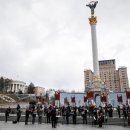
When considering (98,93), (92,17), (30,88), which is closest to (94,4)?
(92,17)

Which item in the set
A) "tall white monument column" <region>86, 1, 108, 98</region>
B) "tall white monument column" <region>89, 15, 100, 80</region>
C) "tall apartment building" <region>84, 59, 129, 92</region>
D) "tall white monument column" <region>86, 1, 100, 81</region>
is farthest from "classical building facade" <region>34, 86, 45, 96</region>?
"tall white monument column" <region>89, 15, 100, 80</region>

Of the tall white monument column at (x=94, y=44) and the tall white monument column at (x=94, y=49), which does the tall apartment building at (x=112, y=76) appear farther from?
the tall white monument column at (x=94, y=49)

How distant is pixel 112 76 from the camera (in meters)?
148

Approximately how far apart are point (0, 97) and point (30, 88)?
2857 cm

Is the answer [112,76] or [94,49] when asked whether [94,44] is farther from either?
[112,76]

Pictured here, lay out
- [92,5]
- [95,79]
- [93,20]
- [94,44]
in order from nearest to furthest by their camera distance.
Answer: [95,79]
[94,44]
[93,20]
[92,5]

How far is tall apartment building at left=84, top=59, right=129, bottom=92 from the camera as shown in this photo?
145 meters

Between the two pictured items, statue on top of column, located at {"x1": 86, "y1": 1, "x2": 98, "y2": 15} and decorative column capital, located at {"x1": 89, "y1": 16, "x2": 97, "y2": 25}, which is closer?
decorative column capital, located at {"x1": 89, "y1": 16, "x2": 97, "y2": 25}

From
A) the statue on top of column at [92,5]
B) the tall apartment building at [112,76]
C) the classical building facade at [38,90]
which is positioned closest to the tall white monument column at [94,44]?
the statue on top of column at [92,5]

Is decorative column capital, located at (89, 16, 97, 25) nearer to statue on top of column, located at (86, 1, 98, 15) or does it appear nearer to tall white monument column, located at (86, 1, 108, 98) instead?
tall white monument column, located at (86, 1, 108, 98)

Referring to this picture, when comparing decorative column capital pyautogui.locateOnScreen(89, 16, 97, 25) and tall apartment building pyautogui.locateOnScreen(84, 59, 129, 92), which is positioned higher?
decorative column capital pyautogui.locateOnScreen(89, 16, 97, 25)

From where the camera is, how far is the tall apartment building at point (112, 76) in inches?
5714

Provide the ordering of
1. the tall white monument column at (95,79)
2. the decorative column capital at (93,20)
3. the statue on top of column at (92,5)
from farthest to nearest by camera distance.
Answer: the statue on top of column at (92,5), the decorative column capital at (93,20), the tall white monument column at (95,79)

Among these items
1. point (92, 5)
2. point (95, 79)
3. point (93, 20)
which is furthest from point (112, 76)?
point (95, 79)
